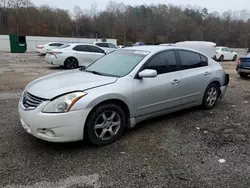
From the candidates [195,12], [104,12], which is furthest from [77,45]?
[195,12]

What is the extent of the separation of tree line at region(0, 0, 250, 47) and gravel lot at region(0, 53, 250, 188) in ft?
216

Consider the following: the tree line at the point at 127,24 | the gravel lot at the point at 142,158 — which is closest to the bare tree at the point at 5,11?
the tree line at the point at 127,24

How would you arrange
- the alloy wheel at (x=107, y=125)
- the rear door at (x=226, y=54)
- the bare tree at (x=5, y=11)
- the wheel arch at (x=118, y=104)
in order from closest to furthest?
the wheel arch at (x=118, y=104)
the alloy wheel at (x=107, y=125)
the rear door at (x=226, y=54)
the bare tree at (x=5, y=11)

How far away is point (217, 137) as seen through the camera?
3.90 metres

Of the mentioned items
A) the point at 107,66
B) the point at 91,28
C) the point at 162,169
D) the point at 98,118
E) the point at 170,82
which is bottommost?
the point at 162,169

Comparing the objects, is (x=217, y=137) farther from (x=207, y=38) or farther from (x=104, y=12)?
(x=104, y=12)

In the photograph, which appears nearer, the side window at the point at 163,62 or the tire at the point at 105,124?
the tire at the point at 105,124

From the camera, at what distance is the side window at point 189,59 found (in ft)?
15.2

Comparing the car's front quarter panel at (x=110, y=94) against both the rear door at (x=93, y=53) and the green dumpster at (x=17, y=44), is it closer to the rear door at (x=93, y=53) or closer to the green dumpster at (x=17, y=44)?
the rear door at (x=93, y=53)

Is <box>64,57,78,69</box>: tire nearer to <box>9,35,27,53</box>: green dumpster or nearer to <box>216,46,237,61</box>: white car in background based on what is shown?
<box>216,46,237,61</box>: white car in background

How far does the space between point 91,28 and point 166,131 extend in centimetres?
8329

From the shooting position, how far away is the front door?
3.83 m

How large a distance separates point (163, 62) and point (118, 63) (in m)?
0.83

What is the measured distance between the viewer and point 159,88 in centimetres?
405
